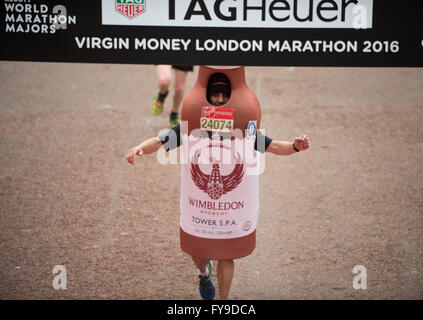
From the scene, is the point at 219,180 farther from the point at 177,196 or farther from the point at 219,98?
the point at 177,196

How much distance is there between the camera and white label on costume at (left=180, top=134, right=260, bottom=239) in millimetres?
3943

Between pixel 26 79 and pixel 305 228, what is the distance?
691 centimetres

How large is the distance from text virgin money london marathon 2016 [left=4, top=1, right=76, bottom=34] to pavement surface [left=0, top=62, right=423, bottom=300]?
2161mm

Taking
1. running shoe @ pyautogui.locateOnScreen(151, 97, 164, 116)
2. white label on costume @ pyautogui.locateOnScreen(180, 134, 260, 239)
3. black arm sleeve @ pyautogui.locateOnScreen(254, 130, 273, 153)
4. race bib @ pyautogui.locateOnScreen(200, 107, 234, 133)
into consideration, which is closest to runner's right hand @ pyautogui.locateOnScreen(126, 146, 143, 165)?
white label on costume @ pyautogui.locateOnScreen(180, 134, 260, 239)

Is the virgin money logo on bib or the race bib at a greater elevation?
the race bib

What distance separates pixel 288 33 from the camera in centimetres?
369

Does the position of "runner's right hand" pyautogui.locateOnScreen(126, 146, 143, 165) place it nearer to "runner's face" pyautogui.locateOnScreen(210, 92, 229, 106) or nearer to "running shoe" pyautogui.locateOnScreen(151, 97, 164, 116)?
"runner's face" pyautogui.locateOnScreen(210, 92, 229, 106)

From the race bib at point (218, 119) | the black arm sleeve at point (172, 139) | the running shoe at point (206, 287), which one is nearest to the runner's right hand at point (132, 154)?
the black arm sleeve at point (172, 139)

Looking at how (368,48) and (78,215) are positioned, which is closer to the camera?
(368,48)

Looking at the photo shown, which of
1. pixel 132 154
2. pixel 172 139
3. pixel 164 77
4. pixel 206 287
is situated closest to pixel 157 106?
pixel 164 77

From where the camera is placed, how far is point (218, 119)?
3844mm

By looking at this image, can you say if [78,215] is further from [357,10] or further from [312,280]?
[357,10]

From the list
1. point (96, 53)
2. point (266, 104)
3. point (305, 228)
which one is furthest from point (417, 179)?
point (96, 53)

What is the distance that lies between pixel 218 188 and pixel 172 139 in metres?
0.47
